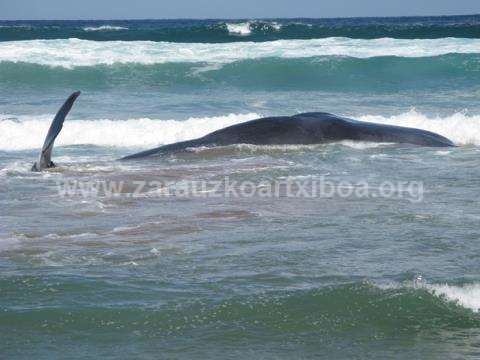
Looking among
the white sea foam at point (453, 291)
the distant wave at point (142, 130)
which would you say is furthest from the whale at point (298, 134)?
the white sea foam at point (453, 291)

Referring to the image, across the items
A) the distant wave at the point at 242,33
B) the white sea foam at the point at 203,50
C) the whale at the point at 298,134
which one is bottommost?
the whale at the point at 298,134

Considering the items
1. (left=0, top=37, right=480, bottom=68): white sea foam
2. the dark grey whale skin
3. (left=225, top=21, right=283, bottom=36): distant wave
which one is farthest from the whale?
(left=225, top=21, right=283, bottom=36): distant wave

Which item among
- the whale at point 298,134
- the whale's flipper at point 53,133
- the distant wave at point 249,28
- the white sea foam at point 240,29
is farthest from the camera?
the distant wave at point 249,28

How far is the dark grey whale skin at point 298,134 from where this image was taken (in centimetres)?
1108

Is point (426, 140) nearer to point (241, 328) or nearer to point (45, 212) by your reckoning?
point (45, 212)

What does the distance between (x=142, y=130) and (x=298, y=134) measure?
17.9ft

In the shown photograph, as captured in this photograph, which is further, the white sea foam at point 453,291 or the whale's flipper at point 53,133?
the whale's flipper at point 53,133

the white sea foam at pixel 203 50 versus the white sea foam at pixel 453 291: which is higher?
the white sea foam at pixel 203 50

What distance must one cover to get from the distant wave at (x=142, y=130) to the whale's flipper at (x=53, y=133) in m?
4.09

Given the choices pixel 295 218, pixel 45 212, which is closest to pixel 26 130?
pixel 45 212

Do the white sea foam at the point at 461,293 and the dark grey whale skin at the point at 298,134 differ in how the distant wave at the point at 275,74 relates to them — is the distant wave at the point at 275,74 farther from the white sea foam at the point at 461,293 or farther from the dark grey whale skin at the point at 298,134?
the white sea foam at the point at 461,293

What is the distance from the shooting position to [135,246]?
21.4ft

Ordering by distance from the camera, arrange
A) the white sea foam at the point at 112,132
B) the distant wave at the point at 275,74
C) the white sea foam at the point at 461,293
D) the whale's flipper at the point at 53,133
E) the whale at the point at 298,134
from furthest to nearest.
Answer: the distant wave at the point at 275,74, the white sea foam at the point at 112,132, the whale at the point at 298,134, the whale's flipper at the point at 53,133, the white sea foam at the point at 461,293

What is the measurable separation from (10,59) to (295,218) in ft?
83.6
